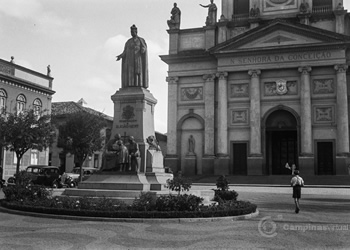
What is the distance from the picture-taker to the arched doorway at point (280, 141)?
44.8 m

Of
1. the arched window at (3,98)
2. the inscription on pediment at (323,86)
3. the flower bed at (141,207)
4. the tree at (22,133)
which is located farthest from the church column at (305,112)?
the arched window at (3,98)

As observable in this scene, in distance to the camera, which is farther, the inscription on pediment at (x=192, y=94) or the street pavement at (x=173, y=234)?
the inscription on pediment at (x=192, y=94)

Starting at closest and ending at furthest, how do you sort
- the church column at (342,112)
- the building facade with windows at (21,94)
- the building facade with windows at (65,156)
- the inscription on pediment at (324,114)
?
the church column at (342,112)
the building facade with windows at (21,94)
the inscription on pediment at (324,114)
the building facade with windows at (65,156)

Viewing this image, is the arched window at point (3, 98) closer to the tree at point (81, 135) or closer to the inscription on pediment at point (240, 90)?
the tree at point (81, 135)

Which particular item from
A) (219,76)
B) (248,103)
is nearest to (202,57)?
(219,76)

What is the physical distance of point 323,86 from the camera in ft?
141

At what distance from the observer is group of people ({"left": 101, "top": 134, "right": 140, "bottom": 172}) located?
1658 centimetres

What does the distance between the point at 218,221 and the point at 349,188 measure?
24854 millimetres

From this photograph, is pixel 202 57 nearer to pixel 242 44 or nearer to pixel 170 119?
pixel 242 44

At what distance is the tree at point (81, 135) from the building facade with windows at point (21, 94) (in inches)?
131

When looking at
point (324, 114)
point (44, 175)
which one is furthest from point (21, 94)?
point (324, 114)

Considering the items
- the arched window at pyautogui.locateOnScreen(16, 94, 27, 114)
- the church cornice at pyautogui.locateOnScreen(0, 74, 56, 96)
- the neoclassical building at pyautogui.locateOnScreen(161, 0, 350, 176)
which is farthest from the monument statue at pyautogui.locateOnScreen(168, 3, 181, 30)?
the arched window at pyautogui.locateOnScreen(16, 94, 27, 114)

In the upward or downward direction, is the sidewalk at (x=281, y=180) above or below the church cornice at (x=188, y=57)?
below

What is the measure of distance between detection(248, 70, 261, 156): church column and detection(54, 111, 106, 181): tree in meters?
18.8
